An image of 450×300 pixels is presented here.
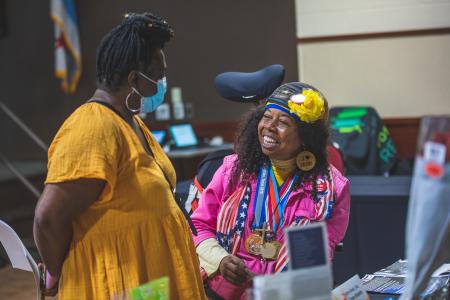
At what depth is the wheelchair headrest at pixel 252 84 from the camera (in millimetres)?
2383

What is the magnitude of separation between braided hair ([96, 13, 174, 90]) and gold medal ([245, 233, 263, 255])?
2.34 feet

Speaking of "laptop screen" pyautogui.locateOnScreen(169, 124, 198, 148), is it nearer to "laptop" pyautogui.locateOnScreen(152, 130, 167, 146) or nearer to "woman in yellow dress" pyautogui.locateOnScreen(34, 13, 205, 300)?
"laptop" pyautogui.locateOnScreen(152, 130, 167, 146)

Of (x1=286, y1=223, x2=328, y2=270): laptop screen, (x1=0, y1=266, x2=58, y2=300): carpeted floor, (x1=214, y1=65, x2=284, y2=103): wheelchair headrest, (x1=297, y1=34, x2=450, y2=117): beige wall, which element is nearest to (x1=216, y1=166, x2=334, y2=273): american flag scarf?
(x1=214, y1=65, x2=284, y2=103): wheelchair headrest

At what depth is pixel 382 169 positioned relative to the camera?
18.1 feet

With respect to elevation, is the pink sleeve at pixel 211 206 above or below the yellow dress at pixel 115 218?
below

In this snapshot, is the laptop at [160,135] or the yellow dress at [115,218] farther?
the laptop at [160,135]

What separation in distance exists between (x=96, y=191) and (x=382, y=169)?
4379mm

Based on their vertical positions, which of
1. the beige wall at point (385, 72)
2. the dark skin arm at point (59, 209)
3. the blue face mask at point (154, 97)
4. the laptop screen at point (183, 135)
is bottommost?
the laptop screen at point (183, 135)

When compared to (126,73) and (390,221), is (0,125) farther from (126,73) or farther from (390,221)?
(126,73)

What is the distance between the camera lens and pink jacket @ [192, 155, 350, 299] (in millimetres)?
2041

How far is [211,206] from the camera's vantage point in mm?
2180

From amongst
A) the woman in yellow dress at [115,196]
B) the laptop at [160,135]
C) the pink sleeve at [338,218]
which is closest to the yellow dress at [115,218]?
the woman in yellow dress at [115,196]

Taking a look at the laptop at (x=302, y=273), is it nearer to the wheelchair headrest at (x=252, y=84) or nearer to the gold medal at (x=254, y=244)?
the gold medal at (x=254, y=244)

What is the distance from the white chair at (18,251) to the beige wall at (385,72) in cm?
467
